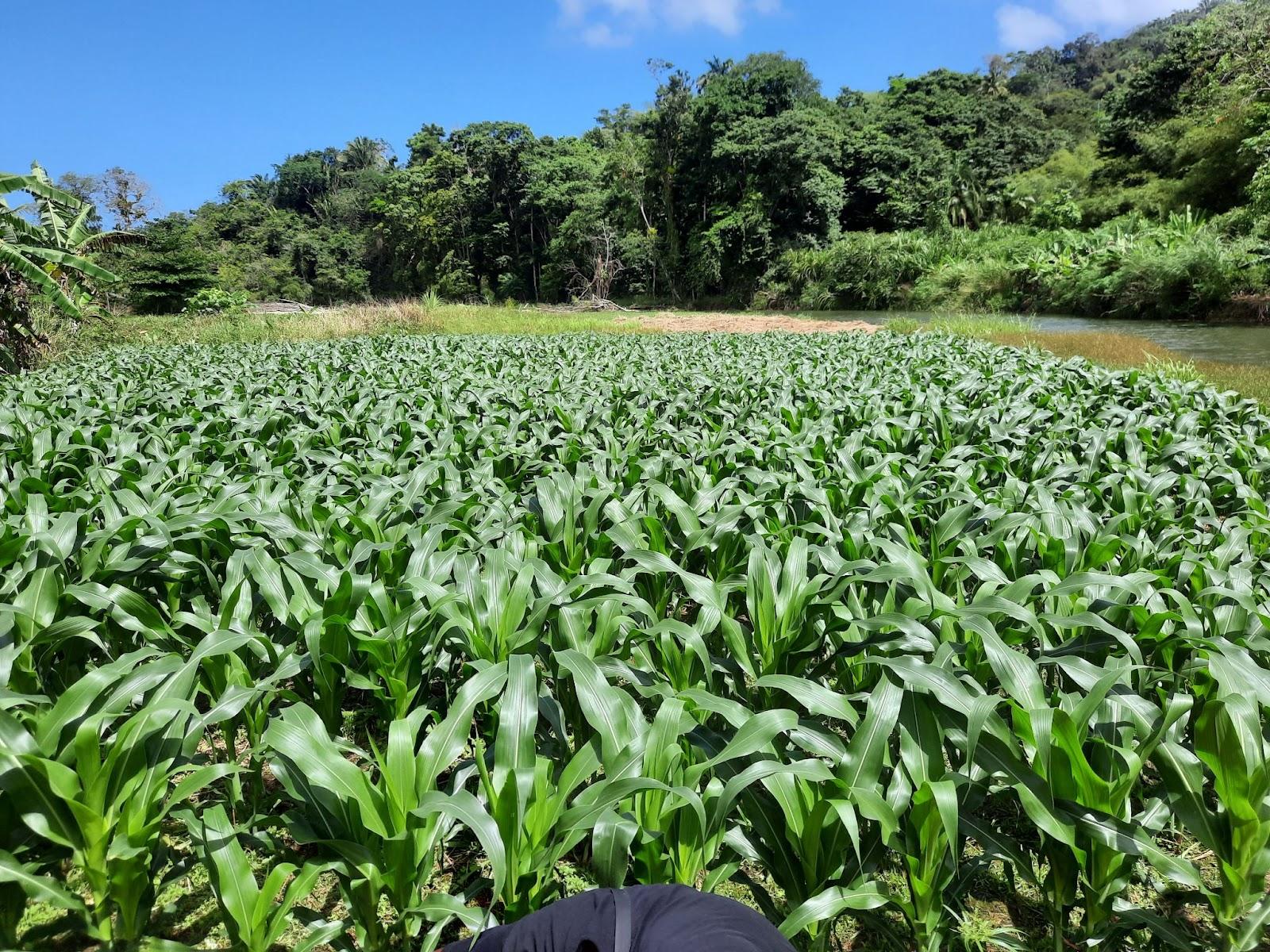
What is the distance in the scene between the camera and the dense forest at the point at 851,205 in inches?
894

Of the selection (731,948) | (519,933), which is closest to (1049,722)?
(731,948)

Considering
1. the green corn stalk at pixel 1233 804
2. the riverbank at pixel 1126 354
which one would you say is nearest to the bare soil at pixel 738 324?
the riverbank at pixel 1126 354

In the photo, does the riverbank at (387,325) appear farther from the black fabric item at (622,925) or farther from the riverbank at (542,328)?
the black fabric item at (622,925)

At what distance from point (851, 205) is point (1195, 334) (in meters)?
23.1

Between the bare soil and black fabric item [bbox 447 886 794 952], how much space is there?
1874 centimetres

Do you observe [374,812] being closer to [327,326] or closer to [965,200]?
[327,326]

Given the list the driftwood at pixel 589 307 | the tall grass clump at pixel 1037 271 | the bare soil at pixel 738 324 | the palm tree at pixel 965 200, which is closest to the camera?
the tall grass clump at pixel 1037 271

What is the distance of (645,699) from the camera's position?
2012mm

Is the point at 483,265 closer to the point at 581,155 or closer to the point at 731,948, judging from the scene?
the point at 581,155

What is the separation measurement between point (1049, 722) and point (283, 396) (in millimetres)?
6573

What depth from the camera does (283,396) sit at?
21.2 ft

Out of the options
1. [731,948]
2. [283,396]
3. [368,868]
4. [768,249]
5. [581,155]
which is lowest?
[368,868]

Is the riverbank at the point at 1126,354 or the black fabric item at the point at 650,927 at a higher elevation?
the riverbank at the point at 1126,354

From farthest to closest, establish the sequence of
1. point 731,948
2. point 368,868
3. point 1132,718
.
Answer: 1. point 1132,718
2. point 368,868
3. point 731,948
